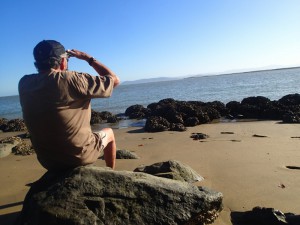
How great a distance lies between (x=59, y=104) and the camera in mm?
3555

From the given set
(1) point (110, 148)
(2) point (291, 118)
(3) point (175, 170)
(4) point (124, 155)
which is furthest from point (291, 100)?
(1) point (110, 148)

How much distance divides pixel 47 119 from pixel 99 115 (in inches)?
523

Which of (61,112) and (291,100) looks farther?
(291,100)

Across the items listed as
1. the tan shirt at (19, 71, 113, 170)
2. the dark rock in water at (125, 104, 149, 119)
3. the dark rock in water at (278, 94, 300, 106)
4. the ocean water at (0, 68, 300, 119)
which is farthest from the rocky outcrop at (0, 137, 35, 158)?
the ocean water at (0, 68, 300, 119)

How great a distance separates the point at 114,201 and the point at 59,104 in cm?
113

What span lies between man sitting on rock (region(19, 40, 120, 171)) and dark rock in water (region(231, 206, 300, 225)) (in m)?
1.82

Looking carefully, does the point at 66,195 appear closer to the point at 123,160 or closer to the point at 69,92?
the point at 69,92

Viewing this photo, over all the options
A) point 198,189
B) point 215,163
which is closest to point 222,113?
point 215,163

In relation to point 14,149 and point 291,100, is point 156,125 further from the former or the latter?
point 291,100

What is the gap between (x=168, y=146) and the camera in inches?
325

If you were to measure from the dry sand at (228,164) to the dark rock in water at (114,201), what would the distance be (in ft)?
1.53

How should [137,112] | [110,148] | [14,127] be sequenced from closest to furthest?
[110,148], [14,127], [137,112]

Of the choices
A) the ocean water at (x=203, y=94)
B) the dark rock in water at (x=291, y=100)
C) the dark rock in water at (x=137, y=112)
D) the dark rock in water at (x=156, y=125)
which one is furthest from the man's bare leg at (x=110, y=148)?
the ocean water at (x=203, y=94)

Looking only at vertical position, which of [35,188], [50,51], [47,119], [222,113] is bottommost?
[222,113]
